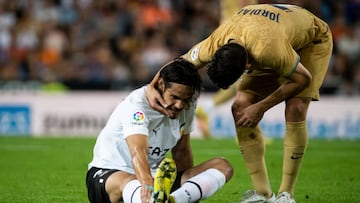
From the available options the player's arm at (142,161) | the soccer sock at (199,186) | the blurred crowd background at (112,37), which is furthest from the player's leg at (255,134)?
the blurred crowd background at (112,37)

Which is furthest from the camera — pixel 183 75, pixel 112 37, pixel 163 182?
pixel 112 37

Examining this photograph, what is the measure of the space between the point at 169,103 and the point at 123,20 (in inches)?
491

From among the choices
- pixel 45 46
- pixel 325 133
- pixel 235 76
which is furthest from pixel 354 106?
pixel 235 76

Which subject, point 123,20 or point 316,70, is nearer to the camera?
point 316,70

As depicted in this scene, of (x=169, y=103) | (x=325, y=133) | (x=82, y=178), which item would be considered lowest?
(x=325, y=133)

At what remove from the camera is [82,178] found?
8945 millimetres

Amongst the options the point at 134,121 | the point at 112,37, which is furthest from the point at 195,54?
the point at 112,37

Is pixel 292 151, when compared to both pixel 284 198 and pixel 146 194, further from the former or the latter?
pixel 146 194

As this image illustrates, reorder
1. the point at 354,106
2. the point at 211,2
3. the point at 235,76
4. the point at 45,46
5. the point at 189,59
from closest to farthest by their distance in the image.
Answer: the point at 235,76, the point at 189,59, the point at 354,106, the point at 45,46, the point at 211,2

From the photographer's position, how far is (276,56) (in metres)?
6.18

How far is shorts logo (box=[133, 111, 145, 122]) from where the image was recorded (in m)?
5.73

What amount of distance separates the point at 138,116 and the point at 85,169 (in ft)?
14.2

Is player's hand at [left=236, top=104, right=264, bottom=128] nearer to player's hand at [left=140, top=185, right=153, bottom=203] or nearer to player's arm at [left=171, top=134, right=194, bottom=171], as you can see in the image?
player's arm at [left=171, top=134, right=194, bottom=171]

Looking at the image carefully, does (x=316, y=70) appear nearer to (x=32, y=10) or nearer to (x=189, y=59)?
(x=189, y=59)
